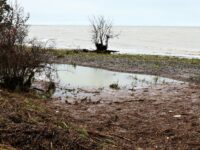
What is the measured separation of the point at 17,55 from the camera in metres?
13.9

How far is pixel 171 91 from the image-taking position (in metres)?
16.6

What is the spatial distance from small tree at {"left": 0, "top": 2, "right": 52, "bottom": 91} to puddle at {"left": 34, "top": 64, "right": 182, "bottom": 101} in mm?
1189

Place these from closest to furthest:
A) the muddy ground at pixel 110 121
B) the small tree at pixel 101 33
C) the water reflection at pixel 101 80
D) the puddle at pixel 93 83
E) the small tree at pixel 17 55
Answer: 1. the muddy ground at pixel 110 121
2. the small tree at pixel 17 55
3. the puddle at pixel 93 83
4. the water reflection at pixel 101 80
5. the small tree at pixel 101 33

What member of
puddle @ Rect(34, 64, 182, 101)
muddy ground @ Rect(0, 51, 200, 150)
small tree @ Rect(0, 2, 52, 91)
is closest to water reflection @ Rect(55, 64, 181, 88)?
puddle @ Rect(34, 64, 182, 101)

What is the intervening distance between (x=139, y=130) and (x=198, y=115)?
2.14m

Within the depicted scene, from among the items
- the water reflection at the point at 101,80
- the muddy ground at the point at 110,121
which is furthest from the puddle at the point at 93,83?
the muddy ground at the point at 110,121

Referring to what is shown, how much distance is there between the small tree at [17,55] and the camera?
45.7ft

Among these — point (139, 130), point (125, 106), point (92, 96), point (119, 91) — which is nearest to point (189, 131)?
point (139, 130)

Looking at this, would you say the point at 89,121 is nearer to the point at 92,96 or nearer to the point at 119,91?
the point at 92,96

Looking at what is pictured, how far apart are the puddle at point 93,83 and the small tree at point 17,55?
3.90 feet

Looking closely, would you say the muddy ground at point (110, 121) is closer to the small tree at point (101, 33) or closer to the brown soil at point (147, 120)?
the brown soil at point (147, 120)

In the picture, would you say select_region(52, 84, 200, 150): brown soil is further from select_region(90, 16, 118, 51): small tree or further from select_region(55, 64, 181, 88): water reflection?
select_region(90, 16, 118, 51): small tree

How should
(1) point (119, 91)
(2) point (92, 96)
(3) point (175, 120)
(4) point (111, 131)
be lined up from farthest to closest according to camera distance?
(1) point (119, 91) → (2) point (92, 96) → (3) point (175, 120) → (4) point (111, 131)

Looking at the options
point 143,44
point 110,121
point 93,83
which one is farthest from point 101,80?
point 143,44
